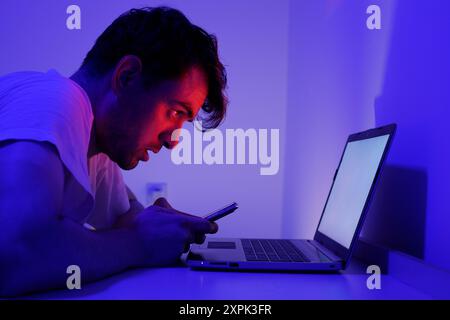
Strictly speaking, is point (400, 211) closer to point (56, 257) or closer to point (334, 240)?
point (334, 240)

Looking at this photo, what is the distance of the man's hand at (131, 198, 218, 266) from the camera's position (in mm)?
727

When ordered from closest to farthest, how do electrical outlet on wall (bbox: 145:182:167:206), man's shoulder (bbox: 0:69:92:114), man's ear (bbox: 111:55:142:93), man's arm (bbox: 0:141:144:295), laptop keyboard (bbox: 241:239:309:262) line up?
1. man's arm (bbox: 0:141:144:295)
2. man's shoulder (bbox: 0:69:92:114)
3. laptop keyboard (bbox: 241:239:309:262)
4. man's ear (bbox: 111:55:142:93)
5. electrical outlet on wall (bbox: 145:182:167:206)

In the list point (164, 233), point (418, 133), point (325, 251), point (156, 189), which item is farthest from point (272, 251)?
point (156, 189)

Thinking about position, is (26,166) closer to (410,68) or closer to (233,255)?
(233,255)

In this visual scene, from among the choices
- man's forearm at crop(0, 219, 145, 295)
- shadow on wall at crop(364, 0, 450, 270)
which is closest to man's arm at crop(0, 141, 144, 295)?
man's forearm at crop(0, 219, 145, 295)

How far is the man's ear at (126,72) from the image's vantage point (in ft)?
3.03

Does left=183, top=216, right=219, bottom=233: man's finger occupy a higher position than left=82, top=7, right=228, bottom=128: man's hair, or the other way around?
left=82, top=7, right=228, bottom=128: man's hair

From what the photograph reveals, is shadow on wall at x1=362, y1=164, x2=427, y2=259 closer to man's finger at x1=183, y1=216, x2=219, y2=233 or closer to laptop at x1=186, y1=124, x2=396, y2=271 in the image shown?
laptop at x1=186, y1=124, x2=396, y2=271

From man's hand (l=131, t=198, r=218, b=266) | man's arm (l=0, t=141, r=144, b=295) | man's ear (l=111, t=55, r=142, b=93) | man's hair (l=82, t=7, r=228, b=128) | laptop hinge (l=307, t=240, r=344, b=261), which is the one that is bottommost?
laptop hinge (l=307, t=240, r=344, b=261)

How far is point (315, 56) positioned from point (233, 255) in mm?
927

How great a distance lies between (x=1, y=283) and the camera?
1.69 ft

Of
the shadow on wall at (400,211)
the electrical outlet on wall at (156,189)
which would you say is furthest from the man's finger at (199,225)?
the electrical outlet on wall at (156,189)

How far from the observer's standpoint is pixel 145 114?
0.96 metres

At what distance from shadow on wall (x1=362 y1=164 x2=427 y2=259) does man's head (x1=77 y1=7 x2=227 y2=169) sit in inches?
18.2
